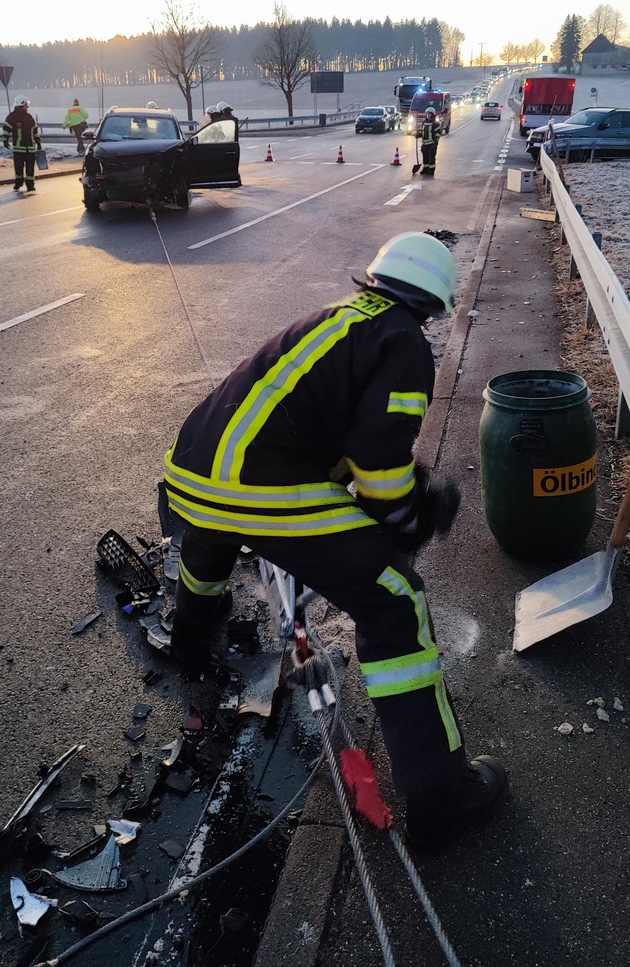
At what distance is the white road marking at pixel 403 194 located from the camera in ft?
54.7

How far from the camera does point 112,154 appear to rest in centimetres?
1405

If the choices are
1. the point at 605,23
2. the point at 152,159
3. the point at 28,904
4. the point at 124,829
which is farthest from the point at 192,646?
the point at 605,23

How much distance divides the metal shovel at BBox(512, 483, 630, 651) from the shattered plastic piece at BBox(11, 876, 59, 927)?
1.98 metres

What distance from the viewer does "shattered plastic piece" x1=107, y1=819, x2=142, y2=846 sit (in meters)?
2.61

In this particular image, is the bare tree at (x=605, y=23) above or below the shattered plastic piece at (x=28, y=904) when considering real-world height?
above

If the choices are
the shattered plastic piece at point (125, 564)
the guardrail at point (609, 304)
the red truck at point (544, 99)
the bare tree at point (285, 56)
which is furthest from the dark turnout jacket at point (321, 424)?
the bare tree at point (285, 56)

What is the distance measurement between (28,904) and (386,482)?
1669 millimetres

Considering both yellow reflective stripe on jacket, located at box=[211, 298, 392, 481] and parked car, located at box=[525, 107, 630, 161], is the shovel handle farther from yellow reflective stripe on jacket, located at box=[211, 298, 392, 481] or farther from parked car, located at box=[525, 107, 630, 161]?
parked car, located at box=[525, 107, 630, 161]

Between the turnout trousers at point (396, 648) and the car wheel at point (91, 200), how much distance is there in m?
14.1

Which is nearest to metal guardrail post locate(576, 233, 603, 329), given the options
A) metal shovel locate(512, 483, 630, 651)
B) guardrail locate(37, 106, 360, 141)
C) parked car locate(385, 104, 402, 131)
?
metal shovel locate(512, 483, 630, 651)

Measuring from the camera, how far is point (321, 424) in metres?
2.49

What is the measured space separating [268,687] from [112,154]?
1315cm

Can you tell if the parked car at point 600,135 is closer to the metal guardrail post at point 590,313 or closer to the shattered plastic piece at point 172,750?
the metal guardrail post at point 590,313

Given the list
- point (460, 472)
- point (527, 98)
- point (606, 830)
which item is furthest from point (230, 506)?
point (527, 98)
